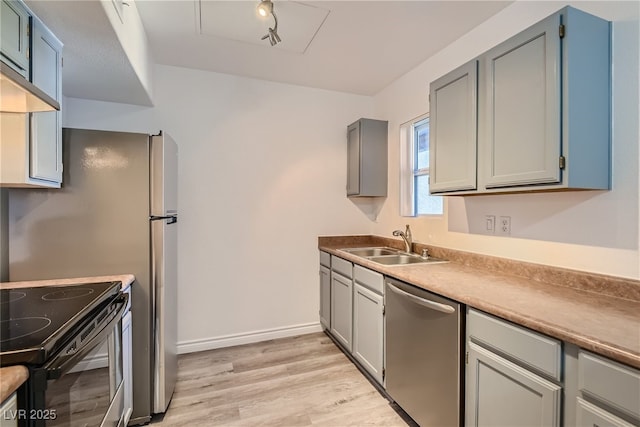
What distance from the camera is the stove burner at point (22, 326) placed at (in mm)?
969

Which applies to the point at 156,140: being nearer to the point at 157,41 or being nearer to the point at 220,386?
the point at 157,41

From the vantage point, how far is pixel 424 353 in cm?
161

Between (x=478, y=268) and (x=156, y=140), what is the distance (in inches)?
88.0

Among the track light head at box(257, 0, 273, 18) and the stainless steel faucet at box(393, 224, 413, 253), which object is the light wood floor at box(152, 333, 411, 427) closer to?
the stainless steel faucet at box(393, 224, 413, 253)

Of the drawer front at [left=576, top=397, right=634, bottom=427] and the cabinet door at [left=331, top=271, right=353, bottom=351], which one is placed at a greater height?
the drawer front at [left=576, top=397, right=634, bottom=427]

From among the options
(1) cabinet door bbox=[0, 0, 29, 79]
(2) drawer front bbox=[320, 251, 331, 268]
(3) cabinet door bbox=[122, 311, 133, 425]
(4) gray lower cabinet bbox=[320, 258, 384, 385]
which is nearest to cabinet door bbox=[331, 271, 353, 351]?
(4) gray lower cabinet bbox=[320, 258, 384, 385]

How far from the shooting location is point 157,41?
2.24 m

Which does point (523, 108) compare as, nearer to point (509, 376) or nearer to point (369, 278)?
point (509, 376)

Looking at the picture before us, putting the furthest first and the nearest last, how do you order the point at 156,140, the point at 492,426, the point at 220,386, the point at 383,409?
the point at 220,386, the point at 383,409, the point at 156,140, the point at 492,426

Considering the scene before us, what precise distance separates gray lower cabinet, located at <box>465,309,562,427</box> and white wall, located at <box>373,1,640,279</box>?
661 mm

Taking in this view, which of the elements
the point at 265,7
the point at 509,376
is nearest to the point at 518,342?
the point at 509,376

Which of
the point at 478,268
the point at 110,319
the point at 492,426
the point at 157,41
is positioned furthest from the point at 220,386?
the point at 157,41

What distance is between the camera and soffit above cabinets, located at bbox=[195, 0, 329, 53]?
72.6 inches

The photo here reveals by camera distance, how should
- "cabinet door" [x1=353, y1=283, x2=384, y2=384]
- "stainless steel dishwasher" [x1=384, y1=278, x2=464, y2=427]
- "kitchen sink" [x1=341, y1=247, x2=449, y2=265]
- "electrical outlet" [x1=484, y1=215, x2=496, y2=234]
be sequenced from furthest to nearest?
"kitchen sink" [x1=341, y1=247, x2=449, y2=265]
"cabinet door" [x1=353, y1=283, x2=384, y2=384]
"electrical outlet" [x1=484, y1=215, x2=496, y2=234]
"stainless steel dishwasher" [x1=384, y1=278, x2=464, y2=427]
